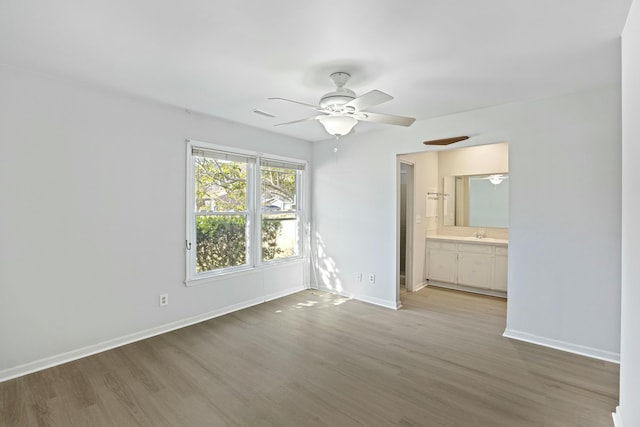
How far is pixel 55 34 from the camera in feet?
6.56

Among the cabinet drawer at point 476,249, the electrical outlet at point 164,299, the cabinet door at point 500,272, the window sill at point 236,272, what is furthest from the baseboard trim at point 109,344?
the cabinet door at point 500,272

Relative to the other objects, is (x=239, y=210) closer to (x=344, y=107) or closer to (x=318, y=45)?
(x=344, y=107)

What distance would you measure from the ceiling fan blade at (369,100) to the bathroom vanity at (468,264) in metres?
3.45

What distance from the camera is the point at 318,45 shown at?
211 cm

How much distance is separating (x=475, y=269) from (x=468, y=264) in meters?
0.12

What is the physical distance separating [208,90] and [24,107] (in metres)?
1.44

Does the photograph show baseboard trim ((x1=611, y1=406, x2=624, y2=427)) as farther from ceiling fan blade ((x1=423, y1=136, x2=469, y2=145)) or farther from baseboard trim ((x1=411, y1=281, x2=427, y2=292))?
baseboard trim ((x1=411, y1=281, x2=427, y2=292))

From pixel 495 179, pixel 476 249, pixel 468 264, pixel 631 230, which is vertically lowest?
pixel 468 264

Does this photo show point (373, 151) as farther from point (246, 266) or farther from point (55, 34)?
point (55, 34)

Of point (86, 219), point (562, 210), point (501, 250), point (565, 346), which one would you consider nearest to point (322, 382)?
point (565, 346)

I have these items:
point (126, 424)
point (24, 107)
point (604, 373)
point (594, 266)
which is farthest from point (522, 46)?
point (24, 107)

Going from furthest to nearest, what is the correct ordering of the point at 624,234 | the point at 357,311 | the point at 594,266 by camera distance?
1. the point at 357,311
2. the point at 594,266
3. the point at 624,234

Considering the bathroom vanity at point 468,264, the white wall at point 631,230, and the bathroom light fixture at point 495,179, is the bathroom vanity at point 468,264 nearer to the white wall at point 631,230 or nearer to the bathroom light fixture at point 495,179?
the bathroom light fixture at point 495,179

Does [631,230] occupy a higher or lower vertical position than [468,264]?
higher
